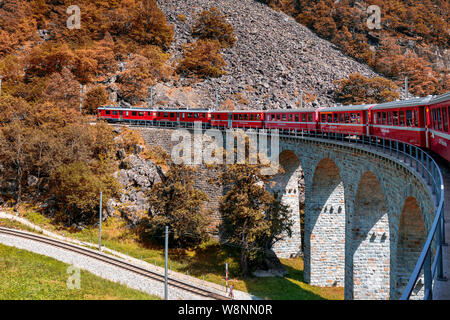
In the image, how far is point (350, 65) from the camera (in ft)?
260

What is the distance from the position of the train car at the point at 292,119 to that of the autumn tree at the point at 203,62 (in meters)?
32.9

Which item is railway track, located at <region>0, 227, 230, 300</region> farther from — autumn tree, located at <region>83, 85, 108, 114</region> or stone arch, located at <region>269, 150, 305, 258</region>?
autumn tree, located at <region>83, 85, 108, 114</region>

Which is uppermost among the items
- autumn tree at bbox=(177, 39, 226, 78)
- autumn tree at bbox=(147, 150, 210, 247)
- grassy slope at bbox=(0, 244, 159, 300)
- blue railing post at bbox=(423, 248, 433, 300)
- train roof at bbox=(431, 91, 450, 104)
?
autumn tree at bbox=(177, 39, 226, 78)

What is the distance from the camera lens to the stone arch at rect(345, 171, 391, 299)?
73.1 feet

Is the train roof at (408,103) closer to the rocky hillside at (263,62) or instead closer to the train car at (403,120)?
the train car at (403,120)

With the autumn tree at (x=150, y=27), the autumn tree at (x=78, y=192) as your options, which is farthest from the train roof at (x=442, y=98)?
the autumn tree at (x=150, y=27)

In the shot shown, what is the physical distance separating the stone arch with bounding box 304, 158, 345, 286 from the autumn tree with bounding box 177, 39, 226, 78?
45.9 m

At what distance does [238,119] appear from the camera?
4356 centimetres

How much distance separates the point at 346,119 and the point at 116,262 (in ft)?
63.5

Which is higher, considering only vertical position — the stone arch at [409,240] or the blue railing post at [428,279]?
the blue railing post at [428,279]

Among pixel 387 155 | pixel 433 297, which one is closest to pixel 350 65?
pixel 387 155

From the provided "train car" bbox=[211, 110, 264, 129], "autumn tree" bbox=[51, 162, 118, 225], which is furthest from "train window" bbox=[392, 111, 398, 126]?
"autumn tree" bbox=[51, 162, 118, 225]

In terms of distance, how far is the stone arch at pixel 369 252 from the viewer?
2228 centimetres

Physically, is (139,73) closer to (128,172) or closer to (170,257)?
(128,172)
